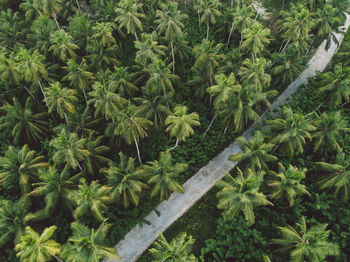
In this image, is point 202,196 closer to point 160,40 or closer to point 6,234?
point 6,234

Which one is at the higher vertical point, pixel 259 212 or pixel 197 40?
pixel 197 40

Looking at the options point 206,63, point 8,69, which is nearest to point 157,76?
point 206,63

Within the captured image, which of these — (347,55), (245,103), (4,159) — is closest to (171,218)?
→ (245,103)

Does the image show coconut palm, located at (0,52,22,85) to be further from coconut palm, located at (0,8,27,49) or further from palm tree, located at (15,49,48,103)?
coconut palm, located at (0,8,27,49)

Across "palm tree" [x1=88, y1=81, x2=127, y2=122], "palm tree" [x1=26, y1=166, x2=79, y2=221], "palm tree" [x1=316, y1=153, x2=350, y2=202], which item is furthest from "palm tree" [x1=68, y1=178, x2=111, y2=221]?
"palm tree" [x1=316, y1=153, x2=350, y2=202]

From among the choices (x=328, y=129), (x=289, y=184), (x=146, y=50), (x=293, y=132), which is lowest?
(x=289, y=184)

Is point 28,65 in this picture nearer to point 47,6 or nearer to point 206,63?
point 47,6

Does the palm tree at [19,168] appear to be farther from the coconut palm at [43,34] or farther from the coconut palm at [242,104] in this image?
the coconut palm at [242,104]
